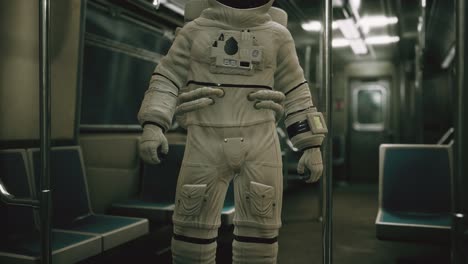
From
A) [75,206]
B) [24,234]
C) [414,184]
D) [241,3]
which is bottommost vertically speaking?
[24,234]

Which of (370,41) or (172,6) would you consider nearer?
(172,6)

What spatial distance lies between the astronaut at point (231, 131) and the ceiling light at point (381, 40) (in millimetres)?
5546

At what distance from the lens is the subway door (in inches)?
324

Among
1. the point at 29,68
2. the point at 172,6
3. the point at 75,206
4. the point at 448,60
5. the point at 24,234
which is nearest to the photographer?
the point at 24,234

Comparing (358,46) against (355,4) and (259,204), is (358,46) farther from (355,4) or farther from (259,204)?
(259,204)

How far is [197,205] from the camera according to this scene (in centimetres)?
181

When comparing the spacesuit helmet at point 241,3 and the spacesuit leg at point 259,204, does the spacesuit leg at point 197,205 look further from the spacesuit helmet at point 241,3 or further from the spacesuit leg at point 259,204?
the spacesuit helmet at point 241,3

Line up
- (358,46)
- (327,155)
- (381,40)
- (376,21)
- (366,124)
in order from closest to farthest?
(327,155) → (376,21) → (381,40) → (358,46) → (366,124)

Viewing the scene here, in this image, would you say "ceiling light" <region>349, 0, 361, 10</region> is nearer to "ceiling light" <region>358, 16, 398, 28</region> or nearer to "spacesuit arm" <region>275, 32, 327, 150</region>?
"ceiling light" <region>358, 16, 398, 28</region>

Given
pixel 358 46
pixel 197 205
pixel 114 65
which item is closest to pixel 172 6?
pixel 114 65

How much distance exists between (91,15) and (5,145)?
1.36 m

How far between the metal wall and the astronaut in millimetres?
1207

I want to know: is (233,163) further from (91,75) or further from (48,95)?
(91,75)

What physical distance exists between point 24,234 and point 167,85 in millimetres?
1352
